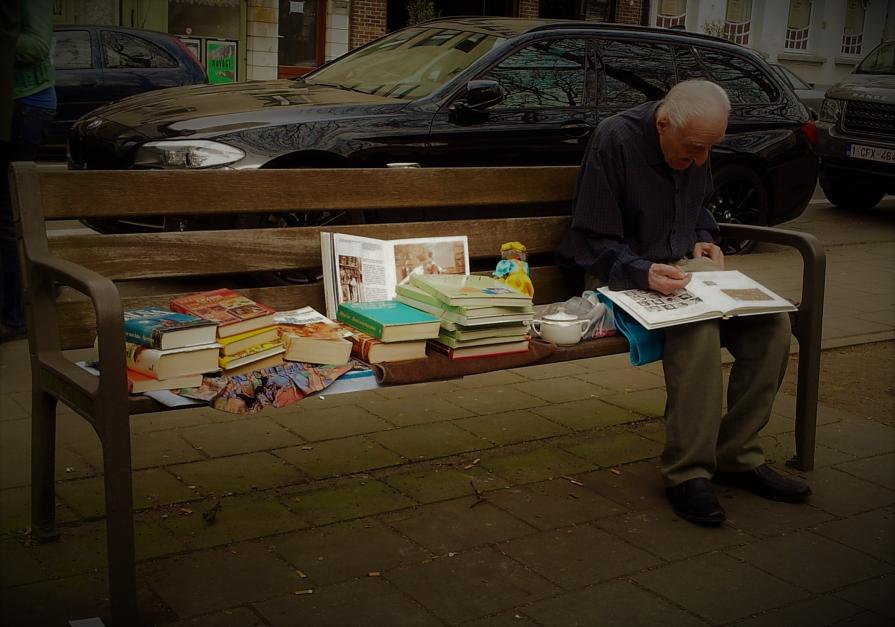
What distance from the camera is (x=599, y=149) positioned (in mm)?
4332

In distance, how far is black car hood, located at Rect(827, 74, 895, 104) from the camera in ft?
43.4

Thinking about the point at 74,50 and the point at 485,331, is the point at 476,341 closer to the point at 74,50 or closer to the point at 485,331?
the point at 485,331

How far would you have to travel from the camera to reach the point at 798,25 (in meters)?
30.8

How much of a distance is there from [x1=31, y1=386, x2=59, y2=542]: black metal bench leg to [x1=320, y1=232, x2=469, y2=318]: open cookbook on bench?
1.04 metres

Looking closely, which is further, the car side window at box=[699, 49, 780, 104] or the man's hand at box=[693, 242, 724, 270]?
the car side window at box=[699, 49, 780, 104]

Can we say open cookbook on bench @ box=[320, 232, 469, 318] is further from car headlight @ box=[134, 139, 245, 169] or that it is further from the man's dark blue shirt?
car headlight @ box=[134, 139, 245, 169]

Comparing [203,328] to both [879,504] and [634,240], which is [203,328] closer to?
[634,240]

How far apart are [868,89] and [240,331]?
38.4ft

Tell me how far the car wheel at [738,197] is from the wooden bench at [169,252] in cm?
494

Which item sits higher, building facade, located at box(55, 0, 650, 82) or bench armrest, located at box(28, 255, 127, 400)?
building facade, located at box(55, 0, 650, 82)

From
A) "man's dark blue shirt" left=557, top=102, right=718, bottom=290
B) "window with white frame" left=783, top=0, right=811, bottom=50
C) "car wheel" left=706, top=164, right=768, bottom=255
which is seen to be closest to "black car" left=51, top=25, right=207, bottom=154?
"car wheel" left=706, top=164, right=768, bottom=255

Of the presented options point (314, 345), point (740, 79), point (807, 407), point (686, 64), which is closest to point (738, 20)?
point (740, 79)

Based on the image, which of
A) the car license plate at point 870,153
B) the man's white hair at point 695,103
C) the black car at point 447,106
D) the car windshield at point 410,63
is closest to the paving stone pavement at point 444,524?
the man's white hair at point 695,103

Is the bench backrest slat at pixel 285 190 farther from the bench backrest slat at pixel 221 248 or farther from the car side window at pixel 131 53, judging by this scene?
the car side window at pixel 131 53
